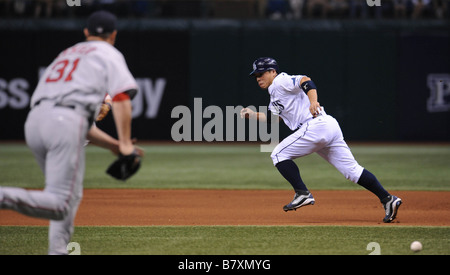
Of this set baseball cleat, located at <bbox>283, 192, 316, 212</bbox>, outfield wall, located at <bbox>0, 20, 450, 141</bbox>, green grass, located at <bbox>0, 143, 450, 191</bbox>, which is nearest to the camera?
baseball cleat, located at <bbox>283, 192, 316, 212</bbox>

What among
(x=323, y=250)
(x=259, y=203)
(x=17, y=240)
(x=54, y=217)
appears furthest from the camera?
(x=259, y=203)

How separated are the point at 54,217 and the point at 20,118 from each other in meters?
17.2

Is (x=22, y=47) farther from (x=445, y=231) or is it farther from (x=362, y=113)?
(x=445, y=231)

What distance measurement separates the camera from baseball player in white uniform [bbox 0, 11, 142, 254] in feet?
15.3

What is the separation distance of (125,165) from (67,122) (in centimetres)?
55

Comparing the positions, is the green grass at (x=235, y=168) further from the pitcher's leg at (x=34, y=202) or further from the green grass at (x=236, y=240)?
the pitcher's leg at (x=34, y=202)

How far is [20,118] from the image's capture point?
21.1 m

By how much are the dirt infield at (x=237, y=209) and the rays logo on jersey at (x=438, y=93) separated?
10.5m

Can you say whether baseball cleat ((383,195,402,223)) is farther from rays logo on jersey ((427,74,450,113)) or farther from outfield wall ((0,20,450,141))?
rays logo on jersey ((427,74,450,113))

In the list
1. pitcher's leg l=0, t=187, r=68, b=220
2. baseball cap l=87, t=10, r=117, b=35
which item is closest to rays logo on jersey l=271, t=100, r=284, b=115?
baseball cap l=87, t=10, r=117, b=35

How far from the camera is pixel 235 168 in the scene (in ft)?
49.1

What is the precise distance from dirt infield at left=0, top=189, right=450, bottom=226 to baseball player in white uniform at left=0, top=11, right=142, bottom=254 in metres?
3.08

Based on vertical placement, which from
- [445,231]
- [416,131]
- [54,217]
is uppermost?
[54,217]
